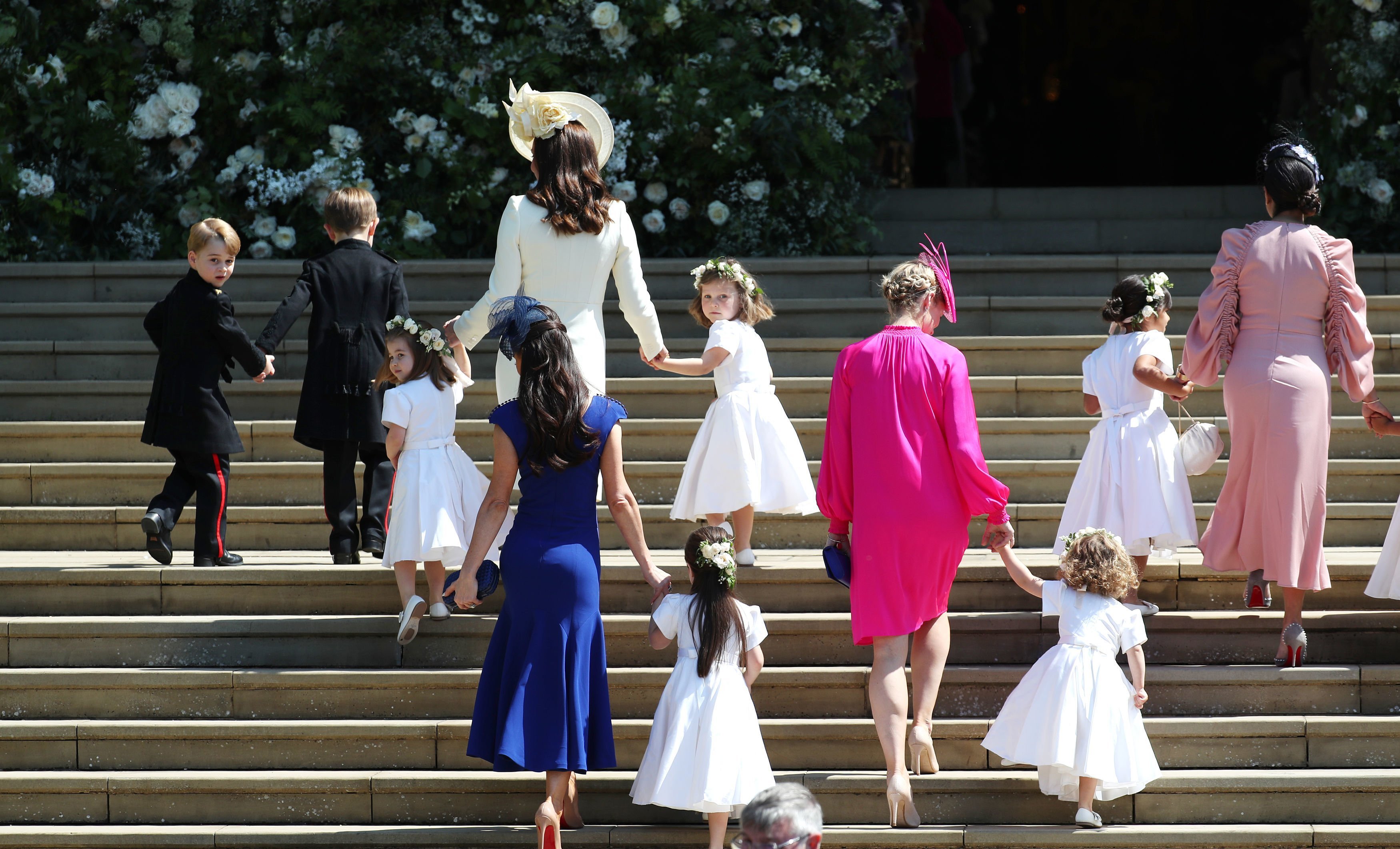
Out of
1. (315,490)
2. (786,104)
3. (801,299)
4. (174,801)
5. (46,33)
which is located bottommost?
(174,801)

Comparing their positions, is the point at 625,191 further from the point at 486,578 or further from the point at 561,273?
the point at 486,578

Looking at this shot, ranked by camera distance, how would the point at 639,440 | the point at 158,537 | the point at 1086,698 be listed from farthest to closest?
the point at 639,440 < the point at 158,537 < the point at 1086,698

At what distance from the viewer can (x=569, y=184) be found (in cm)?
549

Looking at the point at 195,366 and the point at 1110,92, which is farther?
the point at 1110,92

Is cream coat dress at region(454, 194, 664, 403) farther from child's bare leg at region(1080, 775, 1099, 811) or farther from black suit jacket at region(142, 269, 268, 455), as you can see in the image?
child's bare leg at region(1080, 775, 1099, 811)

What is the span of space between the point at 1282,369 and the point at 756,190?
4.87m

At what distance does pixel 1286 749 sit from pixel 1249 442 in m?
1.10

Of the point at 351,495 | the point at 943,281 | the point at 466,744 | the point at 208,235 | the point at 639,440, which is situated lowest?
the point at 466,744

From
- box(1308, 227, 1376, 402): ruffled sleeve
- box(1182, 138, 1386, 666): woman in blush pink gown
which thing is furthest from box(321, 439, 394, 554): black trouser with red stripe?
box(1308, 227, 1376, 402): ruffled sleeve

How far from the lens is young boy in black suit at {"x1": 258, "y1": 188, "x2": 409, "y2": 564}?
6.16 metres

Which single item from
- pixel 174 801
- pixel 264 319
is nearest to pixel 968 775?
pixel 174 801

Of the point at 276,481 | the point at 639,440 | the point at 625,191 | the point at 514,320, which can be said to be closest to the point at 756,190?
the point at 625,191

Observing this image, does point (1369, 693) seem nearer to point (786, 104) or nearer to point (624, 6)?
point (786, 104)

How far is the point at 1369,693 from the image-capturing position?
5234 millimetres
